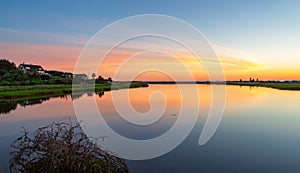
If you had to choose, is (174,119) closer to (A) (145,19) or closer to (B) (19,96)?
(A) (145,19)

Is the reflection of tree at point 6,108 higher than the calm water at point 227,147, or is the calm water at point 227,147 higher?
the reflection of tree at point 6,108

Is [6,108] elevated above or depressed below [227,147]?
above

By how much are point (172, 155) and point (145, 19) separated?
3858 mm

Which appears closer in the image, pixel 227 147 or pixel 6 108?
pixel 227 147

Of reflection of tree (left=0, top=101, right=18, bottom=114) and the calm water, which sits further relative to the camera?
reflection of tree (left=0, top=101, right=18, bottom=114)

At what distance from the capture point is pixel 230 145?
26.5 feet

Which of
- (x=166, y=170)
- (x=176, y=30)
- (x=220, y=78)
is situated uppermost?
(x=176, y=30)

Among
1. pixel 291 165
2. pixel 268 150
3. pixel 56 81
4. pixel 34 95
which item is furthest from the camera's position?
pixel 56 81

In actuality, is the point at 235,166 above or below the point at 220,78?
below

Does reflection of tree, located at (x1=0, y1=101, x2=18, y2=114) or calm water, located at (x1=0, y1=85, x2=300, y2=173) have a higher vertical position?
reflection of tree, located at (x1=0, y1=101, x2=18, y2=114)

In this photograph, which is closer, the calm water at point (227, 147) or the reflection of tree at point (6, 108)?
the calm water at point (227, 147)

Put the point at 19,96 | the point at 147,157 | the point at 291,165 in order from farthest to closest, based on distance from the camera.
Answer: the point at 19,96
the point at 147,157
the point at 291,165

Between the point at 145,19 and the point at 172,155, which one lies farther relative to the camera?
the point at 172,155

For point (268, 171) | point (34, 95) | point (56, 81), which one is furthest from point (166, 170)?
point (56, 81)
